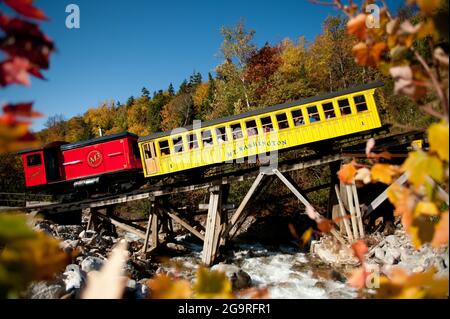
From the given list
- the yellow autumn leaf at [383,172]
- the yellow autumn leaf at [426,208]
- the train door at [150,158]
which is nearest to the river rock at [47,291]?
the yellow autumn leaf at [383,172]

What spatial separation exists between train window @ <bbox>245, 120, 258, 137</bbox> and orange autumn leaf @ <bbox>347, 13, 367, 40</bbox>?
10.3 metres

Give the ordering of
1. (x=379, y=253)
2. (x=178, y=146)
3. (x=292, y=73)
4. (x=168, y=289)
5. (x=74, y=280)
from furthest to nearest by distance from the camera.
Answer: (x=292, y=73), (x=178, y=146), (x=379, y=253), (x=74, y=280), (x=168, y=289)

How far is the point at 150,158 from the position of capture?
12703 millimetres

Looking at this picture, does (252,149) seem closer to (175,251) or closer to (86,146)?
(175,251)

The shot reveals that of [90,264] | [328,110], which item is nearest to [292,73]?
[328,110]

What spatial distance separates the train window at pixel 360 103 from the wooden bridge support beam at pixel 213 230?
611 cm

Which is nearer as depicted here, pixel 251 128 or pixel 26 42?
pixel 26 42

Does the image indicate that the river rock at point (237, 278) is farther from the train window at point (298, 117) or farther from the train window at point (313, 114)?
the train window at point (313, 114)

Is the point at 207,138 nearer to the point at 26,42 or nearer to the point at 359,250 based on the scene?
the point at 359,250

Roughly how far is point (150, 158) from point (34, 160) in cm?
717

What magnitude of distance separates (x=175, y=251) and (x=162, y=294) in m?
14.4

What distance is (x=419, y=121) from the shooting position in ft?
58.2

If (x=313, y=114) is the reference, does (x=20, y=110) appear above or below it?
below

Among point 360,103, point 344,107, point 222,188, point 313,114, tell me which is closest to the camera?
point 360,103
